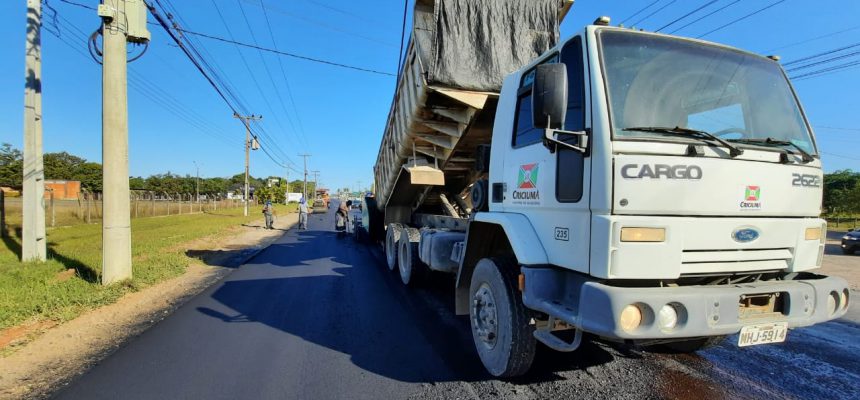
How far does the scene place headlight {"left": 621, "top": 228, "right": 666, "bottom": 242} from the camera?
2584 millimetres

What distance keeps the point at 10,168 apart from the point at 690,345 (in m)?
58.5

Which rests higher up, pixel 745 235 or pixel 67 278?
pixel 745 235

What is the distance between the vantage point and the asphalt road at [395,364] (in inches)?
138

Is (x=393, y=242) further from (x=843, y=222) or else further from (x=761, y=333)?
(x=843, y=222)

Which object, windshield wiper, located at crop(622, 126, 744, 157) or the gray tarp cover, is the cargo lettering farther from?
the gray tarp cover

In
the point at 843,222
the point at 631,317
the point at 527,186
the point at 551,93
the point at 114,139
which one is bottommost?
the point at 843,222

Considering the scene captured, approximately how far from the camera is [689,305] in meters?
2.52

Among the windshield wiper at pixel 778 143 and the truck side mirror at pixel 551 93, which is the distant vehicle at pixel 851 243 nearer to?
the windshield wiper at pixel 778 143

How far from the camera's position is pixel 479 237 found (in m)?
4.23

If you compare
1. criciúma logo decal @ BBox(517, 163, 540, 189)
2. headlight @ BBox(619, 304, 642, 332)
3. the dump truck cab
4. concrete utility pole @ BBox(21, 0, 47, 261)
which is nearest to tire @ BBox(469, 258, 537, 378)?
the dump truck cab

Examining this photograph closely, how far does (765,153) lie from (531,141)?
59.0 inches

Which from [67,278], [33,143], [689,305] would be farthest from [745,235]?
[33,143]

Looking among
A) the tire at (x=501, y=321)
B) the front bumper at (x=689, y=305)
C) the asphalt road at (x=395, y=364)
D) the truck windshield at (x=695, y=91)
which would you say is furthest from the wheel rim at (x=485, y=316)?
the truck windshield at (x=695, y=91)

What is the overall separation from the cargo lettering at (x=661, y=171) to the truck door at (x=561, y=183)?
9.6 inches
